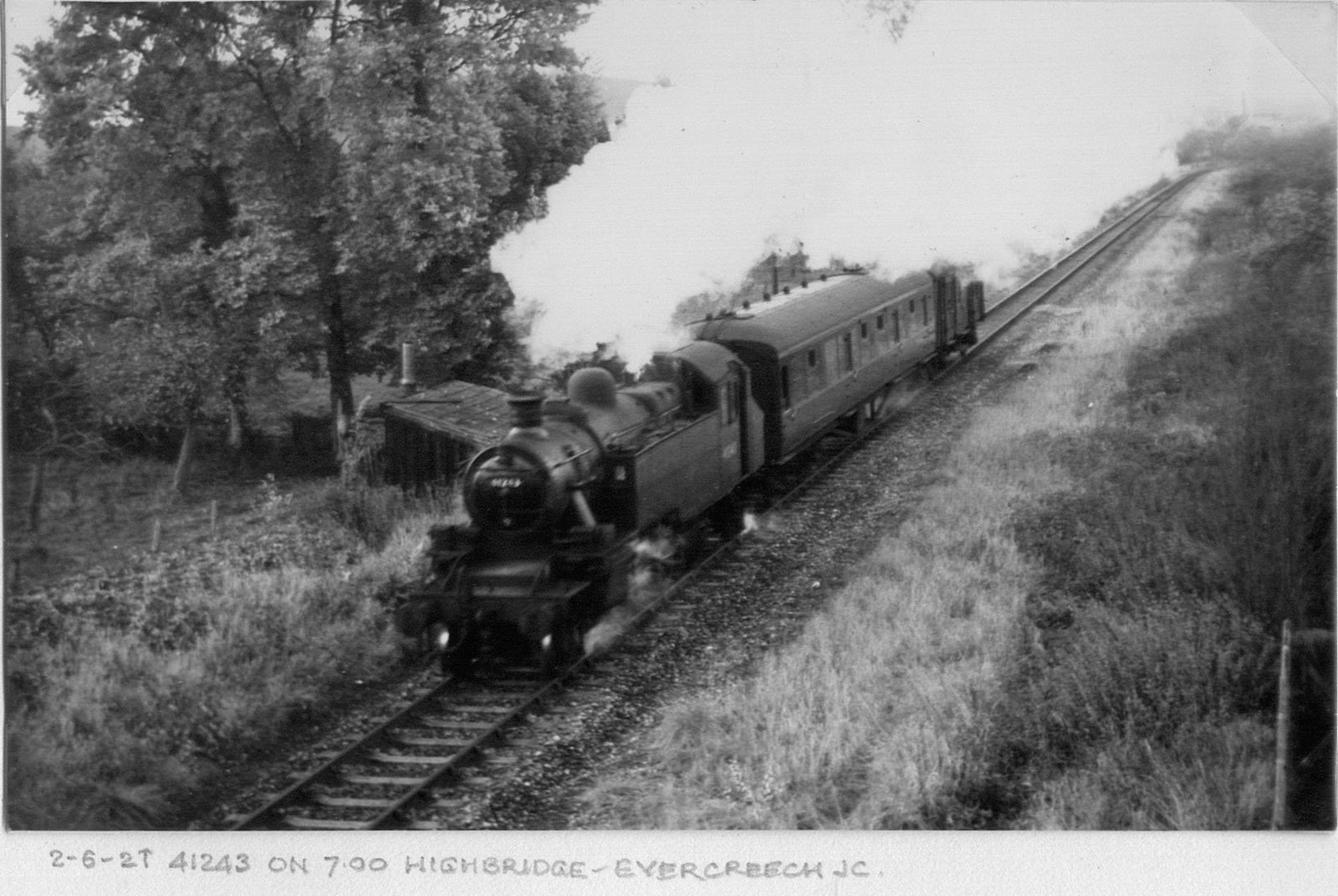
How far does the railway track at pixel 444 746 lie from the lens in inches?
184

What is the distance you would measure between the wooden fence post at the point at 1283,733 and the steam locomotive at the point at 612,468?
3231 mm

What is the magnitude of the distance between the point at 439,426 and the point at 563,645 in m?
1.76

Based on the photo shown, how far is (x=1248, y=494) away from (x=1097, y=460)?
1.06m

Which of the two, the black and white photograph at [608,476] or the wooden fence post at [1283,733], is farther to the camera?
the black and white photograph at [608,476]

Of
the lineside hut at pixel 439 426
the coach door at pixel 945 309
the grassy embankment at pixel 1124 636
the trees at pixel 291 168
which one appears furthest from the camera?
the coach door at pixel 945 309

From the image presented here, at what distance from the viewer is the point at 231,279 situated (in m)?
5.98

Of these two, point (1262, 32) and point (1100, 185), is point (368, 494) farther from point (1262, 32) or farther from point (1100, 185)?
point (1262, 32)

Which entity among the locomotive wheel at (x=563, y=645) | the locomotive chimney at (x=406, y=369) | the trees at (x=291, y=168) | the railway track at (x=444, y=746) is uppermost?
the trees at (x=291, y=168)

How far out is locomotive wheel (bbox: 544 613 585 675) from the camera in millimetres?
5824

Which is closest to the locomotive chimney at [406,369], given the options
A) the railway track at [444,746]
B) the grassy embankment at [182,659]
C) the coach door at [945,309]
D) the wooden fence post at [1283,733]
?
the grassy embankment at [182,659]

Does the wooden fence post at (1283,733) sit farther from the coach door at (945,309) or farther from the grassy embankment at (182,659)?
the coach door at (945,309)

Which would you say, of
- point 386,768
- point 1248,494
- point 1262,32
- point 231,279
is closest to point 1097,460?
point 1248,494

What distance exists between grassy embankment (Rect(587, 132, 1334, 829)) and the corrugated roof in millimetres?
2294

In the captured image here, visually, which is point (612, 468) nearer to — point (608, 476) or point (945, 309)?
point (608, 476)
